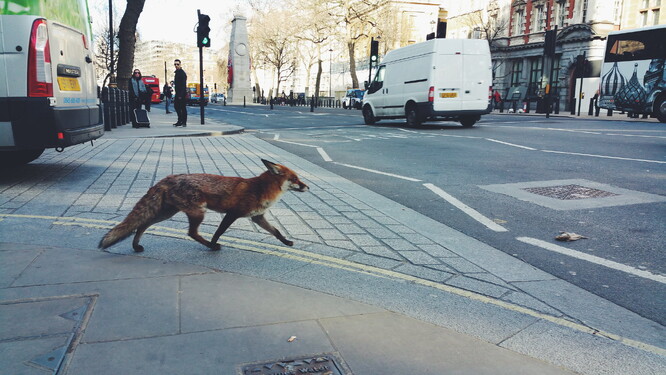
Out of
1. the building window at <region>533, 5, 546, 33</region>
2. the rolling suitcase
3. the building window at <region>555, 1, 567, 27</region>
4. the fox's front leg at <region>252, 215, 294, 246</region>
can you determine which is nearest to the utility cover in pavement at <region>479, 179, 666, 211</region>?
the fox's front leg at <region>252, 215, 294, 246</region>

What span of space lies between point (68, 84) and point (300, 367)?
19.0 ft

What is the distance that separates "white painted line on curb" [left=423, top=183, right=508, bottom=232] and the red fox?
229 cm

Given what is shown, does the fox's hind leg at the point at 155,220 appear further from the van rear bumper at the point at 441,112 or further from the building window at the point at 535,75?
the building window at the point at 535,75

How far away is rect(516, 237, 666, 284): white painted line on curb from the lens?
351 centimetres

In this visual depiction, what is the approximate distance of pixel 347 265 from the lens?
3.54 metres

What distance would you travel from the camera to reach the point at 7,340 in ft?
7.77

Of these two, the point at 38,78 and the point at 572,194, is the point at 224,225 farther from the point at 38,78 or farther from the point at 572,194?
the point at 572,194

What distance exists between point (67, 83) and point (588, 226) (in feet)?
20.8

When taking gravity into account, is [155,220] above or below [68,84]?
below

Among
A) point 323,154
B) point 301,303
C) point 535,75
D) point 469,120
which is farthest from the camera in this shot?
point 535,75

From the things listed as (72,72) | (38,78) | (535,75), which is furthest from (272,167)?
(535,75)

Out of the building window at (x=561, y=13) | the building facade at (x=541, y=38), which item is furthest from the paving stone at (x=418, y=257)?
the building window at (x=561, y=13)

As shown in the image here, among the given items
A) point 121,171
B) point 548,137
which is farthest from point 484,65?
point 121,171

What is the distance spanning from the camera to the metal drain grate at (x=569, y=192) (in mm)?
6199
